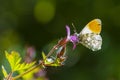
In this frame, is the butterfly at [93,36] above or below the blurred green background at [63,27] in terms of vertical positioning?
above

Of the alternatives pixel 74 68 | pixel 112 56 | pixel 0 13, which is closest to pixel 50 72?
pixel 74 68

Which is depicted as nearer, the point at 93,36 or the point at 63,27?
the point at 93,36

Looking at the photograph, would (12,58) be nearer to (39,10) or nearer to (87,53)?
(87,53)

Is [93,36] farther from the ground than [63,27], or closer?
farther from the ground

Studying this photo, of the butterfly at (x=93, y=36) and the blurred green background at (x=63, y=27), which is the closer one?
the butterfly at (x=93, y=36)
